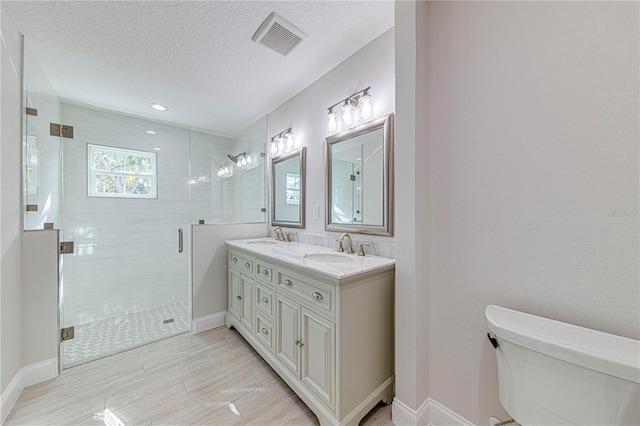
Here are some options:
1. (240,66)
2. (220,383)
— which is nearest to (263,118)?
(240,66)

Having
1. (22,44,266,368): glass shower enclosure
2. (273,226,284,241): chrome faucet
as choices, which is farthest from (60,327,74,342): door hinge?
(273,226,284,241): chrome faucet

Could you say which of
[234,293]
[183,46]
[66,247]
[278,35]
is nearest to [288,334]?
[234,293]

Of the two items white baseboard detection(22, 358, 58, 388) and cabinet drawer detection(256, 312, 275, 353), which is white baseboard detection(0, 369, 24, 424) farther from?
cabinet drawer detection(256, 312, 275, 353)

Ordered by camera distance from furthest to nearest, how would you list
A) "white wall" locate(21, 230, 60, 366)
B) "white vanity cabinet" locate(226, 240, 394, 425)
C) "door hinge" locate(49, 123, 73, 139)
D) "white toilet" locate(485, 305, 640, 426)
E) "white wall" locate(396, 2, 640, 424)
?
"door hinge" locate(49, 123, 73, 139) → "white wall" locate(21, 230, 60, 366) → "white vanity cabinet" locate(226, 240, 394, 425) → "white wall" locate(396, 2, 640, 424) → "white toilet" locate(485, 305, 640, 426)

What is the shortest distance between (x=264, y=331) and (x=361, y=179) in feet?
4.50

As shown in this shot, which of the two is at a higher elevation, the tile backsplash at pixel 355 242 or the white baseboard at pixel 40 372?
the tile backsplash at pixel 355 242

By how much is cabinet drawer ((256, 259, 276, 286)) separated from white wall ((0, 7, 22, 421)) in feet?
4.77

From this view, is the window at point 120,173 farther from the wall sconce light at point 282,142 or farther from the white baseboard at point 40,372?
the white baseboard at point 40,372

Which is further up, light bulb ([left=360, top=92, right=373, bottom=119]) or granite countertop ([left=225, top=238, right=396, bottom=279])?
light bulb ([left=360, top=92, right=373, bottom=119])

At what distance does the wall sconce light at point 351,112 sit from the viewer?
5.60 ft

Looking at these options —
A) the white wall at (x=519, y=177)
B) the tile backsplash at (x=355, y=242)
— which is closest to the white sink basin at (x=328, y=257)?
the tile backsplash at (x=355, y=242)

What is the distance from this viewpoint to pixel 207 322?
2.37 m

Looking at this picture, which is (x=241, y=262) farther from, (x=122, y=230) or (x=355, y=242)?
(x=122, y=230)

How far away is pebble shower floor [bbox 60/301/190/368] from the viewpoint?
1974 millimetres
